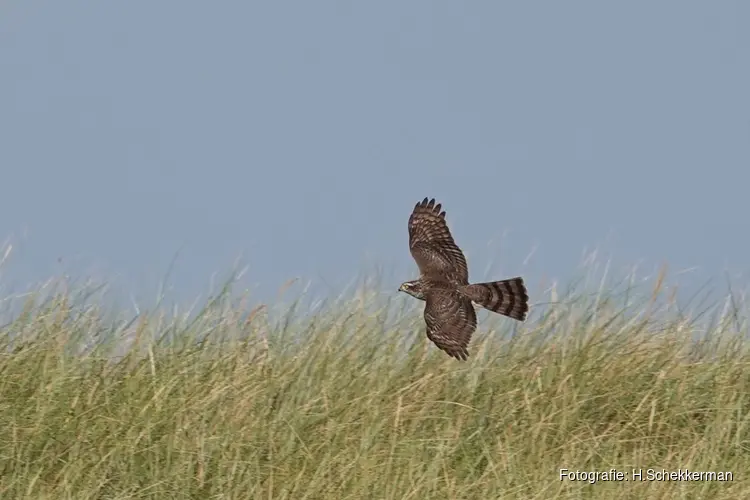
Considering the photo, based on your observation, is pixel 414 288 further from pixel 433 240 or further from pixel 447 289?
pixel 433 240

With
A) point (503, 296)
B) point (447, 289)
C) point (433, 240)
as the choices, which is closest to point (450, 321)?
point (447, 289)

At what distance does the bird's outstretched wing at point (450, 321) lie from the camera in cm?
802

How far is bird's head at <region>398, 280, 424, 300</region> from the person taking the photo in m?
8.92

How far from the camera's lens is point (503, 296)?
8844mm

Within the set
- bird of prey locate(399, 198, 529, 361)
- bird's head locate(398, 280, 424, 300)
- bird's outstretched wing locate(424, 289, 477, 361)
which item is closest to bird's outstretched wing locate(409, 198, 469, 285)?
bird of prey locate(399, 198, 529, 361)

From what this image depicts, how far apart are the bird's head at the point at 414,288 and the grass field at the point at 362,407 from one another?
0.28 metres

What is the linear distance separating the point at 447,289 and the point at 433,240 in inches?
23.1

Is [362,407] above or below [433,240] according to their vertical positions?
below

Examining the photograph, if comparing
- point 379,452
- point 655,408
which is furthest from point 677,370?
point 379,452

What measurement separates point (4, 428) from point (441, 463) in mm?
2651

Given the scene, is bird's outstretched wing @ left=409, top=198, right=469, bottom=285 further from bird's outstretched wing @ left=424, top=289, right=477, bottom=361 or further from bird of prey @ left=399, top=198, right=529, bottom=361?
bird's outstretched wing @ left=424, top=289, right=477, bottom=361

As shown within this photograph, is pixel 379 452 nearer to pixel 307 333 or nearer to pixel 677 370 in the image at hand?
pixel 307 333

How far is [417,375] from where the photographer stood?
28.9ft

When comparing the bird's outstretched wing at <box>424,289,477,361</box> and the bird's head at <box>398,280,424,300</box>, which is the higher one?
the bird's head at <box>398,280,424,300</box>
